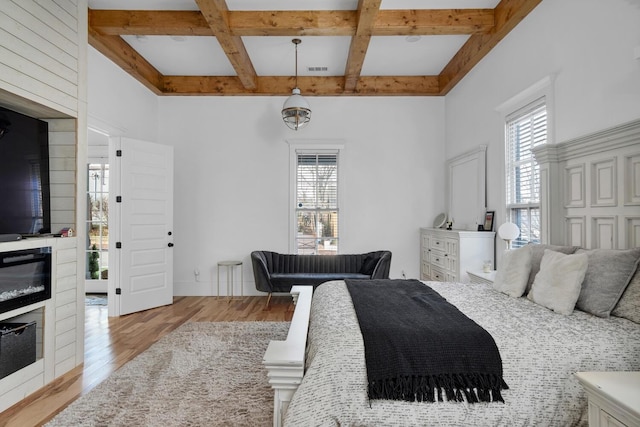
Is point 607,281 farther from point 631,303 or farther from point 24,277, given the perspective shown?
point 24,277

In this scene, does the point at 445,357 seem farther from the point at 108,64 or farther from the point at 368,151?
the point at 108,64

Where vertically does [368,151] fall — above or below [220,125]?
below

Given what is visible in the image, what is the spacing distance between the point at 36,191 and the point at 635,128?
4238 mm

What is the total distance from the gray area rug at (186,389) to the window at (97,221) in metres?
2.89

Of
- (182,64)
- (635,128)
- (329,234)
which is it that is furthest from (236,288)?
(635,128)

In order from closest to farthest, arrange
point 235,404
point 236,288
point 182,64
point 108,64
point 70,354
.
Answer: point 235,404 < point 70,354 < point 108,64 < point 182,64 < point 236,288

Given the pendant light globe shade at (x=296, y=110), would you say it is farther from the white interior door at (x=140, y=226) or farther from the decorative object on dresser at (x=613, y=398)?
the decorative object on dresser at (x=613, y=398)

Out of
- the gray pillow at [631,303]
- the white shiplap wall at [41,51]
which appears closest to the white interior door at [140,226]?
the white shiplap wall at [41,51]

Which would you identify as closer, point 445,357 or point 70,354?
point 445,357

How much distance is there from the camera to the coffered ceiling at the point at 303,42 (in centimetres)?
332

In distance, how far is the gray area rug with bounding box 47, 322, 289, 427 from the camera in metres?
2.00

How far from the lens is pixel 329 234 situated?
525 centimetres

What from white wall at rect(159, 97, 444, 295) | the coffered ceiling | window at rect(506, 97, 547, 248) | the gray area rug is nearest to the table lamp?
window at rect(506, 97, 547, 248)

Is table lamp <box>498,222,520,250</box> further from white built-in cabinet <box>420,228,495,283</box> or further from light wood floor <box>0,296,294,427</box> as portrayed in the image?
light wood floor <box>0,296,294,427</box>
